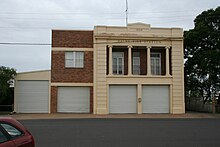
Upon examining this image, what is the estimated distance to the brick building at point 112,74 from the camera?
34.8 meters

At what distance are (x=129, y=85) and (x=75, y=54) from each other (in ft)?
20.0

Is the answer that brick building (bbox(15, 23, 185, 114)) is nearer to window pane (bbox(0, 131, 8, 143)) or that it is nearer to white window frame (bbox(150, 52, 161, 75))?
white window frame (bbox(150, 52, 161, 75))

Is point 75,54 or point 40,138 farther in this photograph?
point 75,54

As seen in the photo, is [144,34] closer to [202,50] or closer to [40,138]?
[202,50]

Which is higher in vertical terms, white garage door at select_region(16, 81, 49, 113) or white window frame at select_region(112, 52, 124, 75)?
white window frame at select_region(112, 52, 124, 75)

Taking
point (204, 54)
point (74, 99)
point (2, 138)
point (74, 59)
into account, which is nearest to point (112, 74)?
point (74, 59)

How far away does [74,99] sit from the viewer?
117 feet

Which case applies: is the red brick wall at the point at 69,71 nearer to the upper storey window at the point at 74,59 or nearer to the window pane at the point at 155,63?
the upper storey window at the point at 74,59

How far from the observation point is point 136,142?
1316 centimetres

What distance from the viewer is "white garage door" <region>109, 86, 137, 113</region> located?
3478 centimetres

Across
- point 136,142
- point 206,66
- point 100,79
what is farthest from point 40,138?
point 206,66

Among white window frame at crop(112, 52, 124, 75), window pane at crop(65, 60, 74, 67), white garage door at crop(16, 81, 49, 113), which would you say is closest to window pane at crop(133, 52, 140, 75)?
white window frame at crop(112, 52, 124, 75)

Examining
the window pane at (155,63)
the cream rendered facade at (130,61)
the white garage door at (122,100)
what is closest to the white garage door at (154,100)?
the cream rendered facade at (130,61)

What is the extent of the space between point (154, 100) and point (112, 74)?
480 cm
